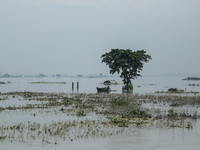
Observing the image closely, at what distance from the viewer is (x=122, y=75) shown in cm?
4494

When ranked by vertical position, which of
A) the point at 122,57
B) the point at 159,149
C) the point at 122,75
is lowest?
the point at 159,149

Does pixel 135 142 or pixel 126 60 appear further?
pixel 126 60

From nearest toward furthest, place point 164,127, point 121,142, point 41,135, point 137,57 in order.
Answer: point 121,142 < point 41,135 < point 164,127 < point 137,57

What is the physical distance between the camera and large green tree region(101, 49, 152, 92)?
43.3 meters

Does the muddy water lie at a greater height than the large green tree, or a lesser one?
lesser

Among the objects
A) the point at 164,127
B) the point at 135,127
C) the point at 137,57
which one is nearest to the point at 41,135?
the point at 135,127

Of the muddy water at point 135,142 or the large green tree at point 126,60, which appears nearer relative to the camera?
the muddy water at point 135,142

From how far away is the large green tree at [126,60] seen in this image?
43344 mm

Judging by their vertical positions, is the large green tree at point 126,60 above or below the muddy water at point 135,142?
above

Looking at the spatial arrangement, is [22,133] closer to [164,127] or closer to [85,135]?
[85,135]

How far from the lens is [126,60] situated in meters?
43.1

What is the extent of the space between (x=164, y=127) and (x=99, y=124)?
3.54 m

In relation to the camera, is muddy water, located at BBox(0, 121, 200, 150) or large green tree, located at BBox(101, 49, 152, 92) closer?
muddy water, located at BBox(0, 121, 200, 150)

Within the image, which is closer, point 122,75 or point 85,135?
point 85,135
